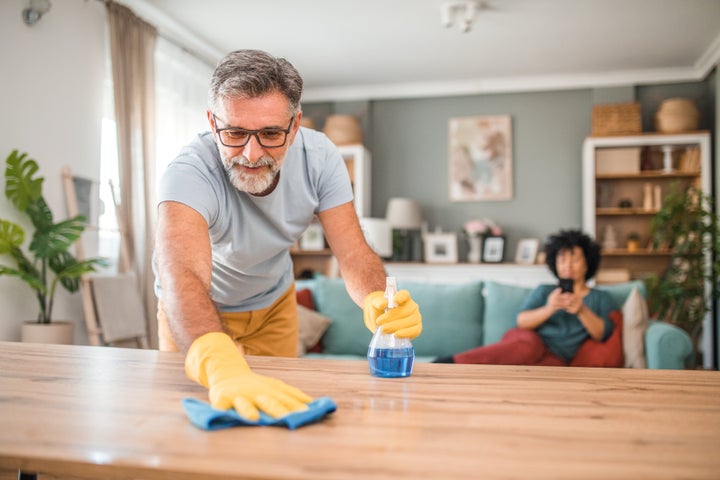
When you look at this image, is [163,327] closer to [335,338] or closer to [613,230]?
[335,338]

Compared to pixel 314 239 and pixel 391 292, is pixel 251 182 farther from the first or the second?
pixel 314 239

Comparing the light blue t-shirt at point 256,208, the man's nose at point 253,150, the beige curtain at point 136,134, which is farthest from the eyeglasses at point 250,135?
the beige curtain at point 136,134

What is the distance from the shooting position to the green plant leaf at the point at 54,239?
332cm

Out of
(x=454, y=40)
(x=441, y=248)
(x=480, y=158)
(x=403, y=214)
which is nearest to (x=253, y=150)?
(x=454, y=40)

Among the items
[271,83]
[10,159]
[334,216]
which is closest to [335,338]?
[10,159]

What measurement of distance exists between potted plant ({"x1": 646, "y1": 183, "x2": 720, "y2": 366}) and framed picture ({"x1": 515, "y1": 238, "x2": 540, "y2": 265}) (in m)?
1.13

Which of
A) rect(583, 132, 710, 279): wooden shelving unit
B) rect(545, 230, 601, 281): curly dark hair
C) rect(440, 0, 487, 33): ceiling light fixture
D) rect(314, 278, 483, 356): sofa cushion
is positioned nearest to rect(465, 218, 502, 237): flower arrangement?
rect(583, 132, 710, 279): wooden shelving unit

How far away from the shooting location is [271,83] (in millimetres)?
1364

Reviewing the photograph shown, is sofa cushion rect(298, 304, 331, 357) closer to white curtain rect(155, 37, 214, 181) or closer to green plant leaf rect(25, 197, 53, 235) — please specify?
green plant leaf rect(25, 197, 53, 235)

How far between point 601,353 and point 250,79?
8.05 feet

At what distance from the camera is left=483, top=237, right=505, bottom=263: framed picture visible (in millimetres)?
6098

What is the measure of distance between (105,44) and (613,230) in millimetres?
4544

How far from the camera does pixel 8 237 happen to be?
3154mm

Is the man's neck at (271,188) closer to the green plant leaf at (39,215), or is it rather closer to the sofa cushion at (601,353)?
the sofa cushion at (601,353)
